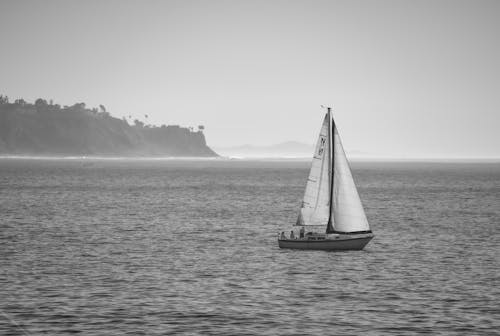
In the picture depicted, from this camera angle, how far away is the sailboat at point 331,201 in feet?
152

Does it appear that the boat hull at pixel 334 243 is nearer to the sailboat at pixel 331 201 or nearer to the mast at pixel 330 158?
the sailboat at pixel 331 201

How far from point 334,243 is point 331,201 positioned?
2846 millimetres

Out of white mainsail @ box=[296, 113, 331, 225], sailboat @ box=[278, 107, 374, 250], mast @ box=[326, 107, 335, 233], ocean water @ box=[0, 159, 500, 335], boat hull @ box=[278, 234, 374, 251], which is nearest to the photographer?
ocean water @ box=[0, 159, 500, 335]

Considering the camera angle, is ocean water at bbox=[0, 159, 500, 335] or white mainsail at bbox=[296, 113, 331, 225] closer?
ocean water at bbox=[0, 159, 500, 335]

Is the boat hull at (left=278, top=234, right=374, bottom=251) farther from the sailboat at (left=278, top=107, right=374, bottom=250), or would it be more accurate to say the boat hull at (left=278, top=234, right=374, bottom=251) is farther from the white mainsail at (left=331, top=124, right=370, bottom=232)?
the white mainsail at (left=331, top=124, right=370, bottom=232)

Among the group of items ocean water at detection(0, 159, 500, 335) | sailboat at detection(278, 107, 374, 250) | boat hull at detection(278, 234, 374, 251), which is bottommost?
ocean water at detection(0, 159, 500, 335)

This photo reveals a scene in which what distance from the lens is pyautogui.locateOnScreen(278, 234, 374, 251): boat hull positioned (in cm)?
4744

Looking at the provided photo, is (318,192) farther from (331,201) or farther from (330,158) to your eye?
(330,158)

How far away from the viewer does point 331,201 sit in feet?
154

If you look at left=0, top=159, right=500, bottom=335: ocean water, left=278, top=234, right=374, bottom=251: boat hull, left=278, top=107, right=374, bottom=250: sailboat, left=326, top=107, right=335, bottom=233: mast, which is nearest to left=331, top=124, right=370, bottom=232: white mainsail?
left=278, top=107, right=374, bottom=250: sailboat

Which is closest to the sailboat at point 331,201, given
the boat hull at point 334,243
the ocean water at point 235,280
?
the boat hull at point 334,243

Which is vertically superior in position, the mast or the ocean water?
the mast

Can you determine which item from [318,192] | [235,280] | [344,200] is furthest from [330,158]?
[235,280]

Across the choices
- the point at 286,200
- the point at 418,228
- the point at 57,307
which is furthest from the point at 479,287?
the point at 286,200
